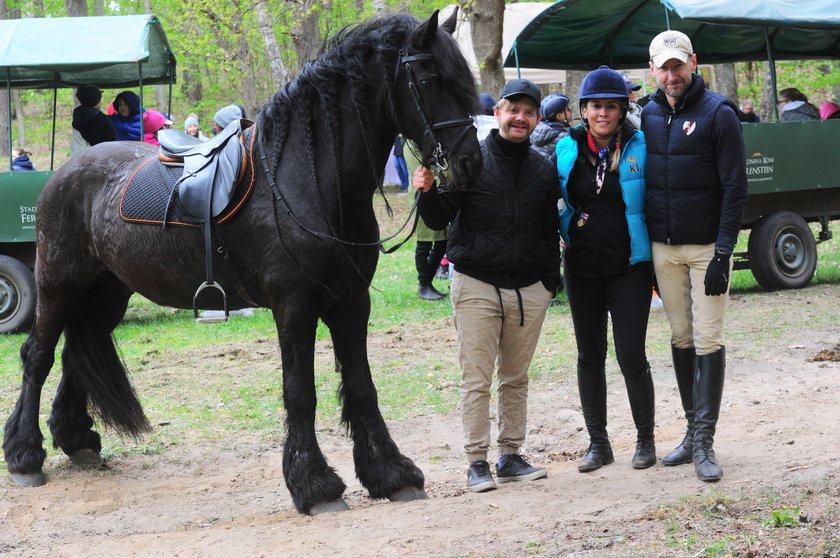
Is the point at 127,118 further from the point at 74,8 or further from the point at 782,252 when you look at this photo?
the point at 74,8

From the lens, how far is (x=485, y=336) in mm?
5156

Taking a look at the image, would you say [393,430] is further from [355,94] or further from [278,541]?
[355,94]

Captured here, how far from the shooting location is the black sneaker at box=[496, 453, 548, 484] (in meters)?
5.37

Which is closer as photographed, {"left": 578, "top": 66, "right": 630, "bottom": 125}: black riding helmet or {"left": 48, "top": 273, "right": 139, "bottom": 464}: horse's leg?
{"left": 578, "top": 66, "right": 630, "bottom": 125}: black riding helmet

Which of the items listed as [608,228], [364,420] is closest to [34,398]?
[364,420]

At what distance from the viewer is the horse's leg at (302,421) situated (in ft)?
16.4

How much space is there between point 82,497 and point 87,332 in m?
1.10

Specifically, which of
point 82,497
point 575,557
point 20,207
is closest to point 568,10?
point 20,207

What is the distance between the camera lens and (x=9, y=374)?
9.03 metres

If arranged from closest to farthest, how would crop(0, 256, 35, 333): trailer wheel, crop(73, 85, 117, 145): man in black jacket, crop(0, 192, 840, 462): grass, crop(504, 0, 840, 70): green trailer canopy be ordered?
crop(0, 192, 840, 462): grass → crop(0, 256, 35, 333): trailer wheel → crop(504, 0, 840, 70): green trailer canopy → crop(73, 85, 117, 145): man in black jacket

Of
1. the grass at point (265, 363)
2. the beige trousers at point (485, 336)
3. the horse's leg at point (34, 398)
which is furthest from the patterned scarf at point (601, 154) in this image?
the horse's leg at point (34, 398)

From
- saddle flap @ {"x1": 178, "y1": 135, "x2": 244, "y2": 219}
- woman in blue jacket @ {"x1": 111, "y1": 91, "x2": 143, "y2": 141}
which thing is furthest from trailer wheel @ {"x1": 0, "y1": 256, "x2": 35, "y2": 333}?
saddle flap @ {"x1": 178, "y1": 135, "x2": 244, "y2": 219}

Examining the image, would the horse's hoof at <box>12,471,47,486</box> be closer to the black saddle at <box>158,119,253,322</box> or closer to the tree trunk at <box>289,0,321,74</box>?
the black saddle at <box>158,119,253,322</box>

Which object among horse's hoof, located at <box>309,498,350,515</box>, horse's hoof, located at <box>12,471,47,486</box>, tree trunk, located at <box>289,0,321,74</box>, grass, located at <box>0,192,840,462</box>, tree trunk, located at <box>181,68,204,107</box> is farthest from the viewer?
tree trunk, located at <box>181,68,204,107</box>
